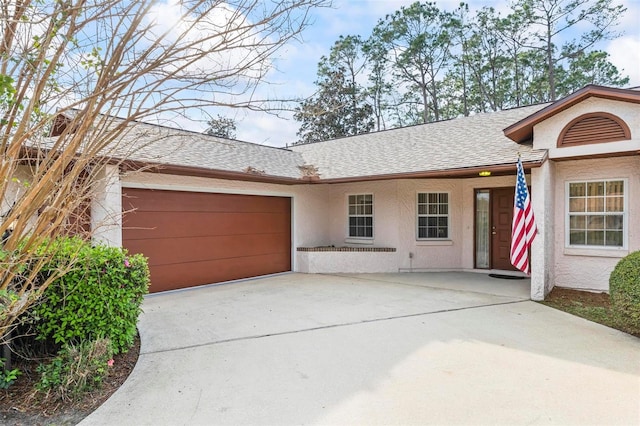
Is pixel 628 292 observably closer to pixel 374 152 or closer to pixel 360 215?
pixel 360 215

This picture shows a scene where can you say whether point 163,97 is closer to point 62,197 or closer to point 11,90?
point 11,90

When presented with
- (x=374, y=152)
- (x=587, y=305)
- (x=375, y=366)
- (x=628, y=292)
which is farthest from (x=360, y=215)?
(x=375, y=366)

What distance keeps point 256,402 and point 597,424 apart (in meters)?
2.88

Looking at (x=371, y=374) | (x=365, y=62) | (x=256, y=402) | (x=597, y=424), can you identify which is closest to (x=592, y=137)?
(x=597, y=424)

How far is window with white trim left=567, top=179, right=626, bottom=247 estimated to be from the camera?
24.5 feet

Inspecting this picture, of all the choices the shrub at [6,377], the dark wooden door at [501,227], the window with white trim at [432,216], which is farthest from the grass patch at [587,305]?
the shrub at [6,377]

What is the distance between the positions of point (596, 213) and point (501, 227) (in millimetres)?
2522

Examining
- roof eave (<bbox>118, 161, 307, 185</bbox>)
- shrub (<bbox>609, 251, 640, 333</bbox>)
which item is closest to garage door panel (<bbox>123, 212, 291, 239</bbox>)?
roof eave (<bbox>118, 161, 307, 185</bbox>)

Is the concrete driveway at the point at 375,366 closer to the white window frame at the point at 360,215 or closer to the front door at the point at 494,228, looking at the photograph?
the front door at the point at 494,228

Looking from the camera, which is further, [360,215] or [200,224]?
[360,215]

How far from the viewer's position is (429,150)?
1023 cm

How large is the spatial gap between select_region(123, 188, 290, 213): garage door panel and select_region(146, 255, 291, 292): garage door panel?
1.29 meters

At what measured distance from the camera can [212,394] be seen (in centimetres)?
351

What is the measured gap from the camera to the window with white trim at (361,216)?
1126 cm
